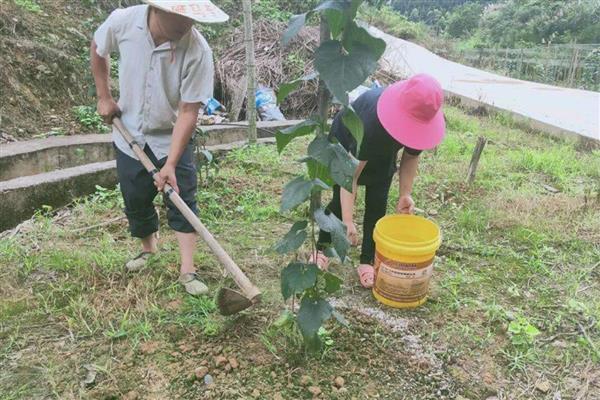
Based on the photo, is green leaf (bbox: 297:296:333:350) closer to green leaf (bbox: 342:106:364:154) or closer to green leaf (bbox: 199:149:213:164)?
green leaf (bbox: 342:106:364:154)

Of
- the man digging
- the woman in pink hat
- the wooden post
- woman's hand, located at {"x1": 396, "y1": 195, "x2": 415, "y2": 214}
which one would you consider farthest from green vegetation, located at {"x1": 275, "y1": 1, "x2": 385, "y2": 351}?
the wooden post

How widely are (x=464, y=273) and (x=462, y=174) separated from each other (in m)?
1.76

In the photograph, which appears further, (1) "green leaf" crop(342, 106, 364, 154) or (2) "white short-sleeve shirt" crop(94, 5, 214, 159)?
(2) "white short-sleeve shirt" crop(94, 5, 214, 159)

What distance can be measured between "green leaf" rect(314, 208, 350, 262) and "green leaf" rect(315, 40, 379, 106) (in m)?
0.45

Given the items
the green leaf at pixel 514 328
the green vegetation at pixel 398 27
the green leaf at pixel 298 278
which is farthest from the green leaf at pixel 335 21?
the green vegetation at pixel 398 27

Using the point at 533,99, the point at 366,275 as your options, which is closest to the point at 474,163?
the point at 366,275

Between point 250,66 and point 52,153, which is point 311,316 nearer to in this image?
point 250,66

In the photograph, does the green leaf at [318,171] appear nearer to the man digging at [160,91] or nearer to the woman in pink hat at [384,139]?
the woman in pink hat at [384,139]

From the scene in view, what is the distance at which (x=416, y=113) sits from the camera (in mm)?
1959

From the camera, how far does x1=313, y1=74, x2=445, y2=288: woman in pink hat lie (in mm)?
1942

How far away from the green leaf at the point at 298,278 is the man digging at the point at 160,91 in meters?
0.73

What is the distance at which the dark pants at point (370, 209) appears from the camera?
8.07 ft

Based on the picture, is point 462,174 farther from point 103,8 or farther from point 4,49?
point 103,8

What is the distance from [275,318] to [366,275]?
639mm
